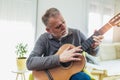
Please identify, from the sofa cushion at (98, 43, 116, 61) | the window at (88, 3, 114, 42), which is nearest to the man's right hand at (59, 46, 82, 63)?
the sofa cushion at (98, 43, 116, 61)

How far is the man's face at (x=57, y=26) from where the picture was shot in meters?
1.55

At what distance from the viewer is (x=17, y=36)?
3.30 meters

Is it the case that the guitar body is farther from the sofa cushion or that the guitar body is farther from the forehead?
the sofa cushion

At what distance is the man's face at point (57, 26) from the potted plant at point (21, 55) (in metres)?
1.47

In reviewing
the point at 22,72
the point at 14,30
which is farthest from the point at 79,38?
the point at 14,30

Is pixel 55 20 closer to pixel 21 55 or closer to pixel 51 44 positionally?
pixel 51 44

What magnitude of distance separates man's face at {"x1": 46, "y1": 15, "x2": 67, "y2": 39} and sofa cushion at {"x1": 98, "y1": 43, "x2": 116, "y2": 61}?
249cm

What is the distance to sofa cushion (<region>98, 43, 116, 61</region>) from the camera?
399 cm

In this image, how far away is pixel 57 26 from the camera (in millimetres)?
1557

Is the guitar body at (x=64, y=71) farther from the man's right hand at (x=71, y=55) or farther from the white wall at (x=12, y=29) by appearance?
the white wall at (x=12, y=29)

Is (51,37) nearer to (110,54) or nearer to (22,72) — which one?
(22,72)

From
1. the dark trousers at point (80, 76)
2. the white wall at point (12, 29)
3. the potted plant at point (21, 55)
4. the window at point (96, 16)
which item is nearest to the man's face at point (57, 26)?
the dark trousers at point (80, 76)

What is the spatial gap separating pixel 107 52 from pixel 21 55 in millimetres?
1825

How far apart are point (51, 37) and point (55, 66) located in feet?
0.93
